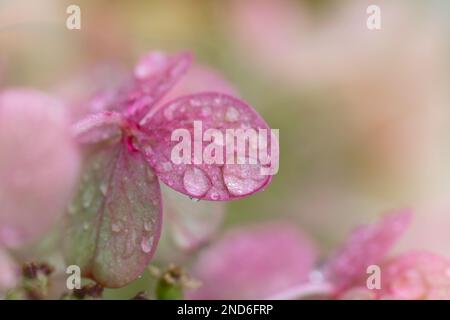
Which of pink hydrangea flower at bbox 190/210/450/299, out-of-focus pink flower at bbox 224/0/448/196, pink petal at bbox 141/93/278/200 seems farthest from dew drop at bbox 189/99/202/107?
out-of-focus pink flower at bbox 224/0/448/196

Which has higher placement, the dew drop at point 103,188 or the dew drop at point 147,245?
the dew drop at point 103,188

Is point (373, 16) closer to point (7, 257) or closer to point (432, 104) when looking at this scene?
point (432, 104)

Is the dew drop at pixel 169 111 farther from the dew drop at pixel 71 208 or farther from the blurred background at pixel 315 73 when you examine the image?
the blurred background at pixel 315 73

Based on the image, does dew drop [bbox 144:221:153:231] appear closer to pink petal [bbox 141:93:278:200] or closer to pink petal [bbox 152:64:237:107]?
pink petal [bbox 141:93:278:200]

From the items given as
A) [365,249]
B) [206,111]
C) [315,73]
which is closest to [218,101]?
[206,111]

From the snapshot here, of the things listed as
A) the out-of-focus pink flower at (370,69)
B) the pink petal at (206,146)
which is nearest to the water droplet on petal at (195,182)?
the pink petal at (206,146)

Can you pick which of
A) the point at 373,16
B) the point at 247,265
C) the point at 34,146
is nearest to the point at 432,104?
the point at 373,16
